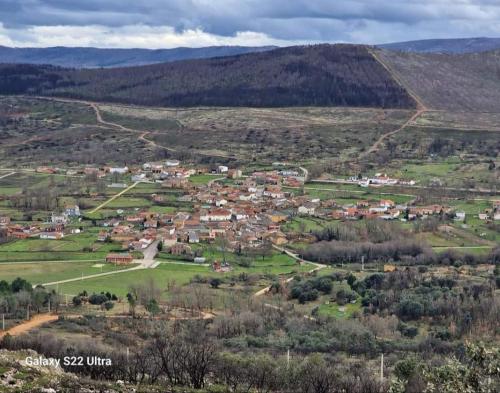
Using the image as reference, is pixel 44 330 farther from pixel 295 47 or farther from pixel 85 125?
pixel 295 47

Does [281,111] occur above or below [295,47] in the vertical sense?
below

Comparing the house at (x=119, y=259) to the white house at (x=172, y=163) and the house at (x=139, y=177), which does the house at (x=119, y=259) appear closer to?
the house at (x=139, y=177)

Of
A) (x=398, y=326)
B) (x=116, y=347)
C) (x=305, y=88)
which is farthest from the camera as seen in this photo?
(x=305, y=88)

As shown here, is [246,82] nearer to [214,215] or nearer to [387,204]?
[387,204]

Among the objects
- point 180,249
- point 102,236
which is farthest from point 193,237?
point 102,236

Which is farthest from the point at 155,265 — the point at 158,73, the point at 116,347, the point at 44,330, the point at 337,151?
the point at 158,73

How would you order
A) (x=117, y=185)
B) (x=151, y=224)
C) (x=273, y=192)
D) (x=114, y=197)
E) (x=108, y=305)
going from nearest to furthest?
1. (x=108, y=305)
2. (x=151, y=224)
3. (x=114, y=197)
4. (x=273, y=192)
5. (x=117, y=185)

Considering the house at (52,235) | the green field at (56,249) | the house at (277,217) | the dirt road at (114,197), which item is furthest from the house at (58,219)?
the house at (277,217)
